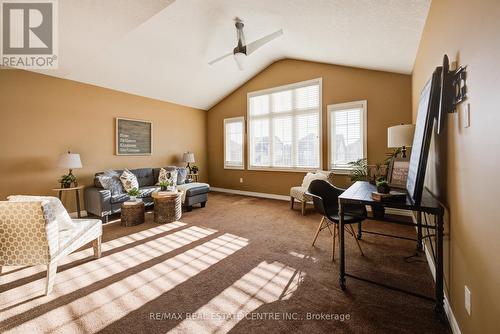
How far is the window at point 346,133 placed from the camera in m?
4.81

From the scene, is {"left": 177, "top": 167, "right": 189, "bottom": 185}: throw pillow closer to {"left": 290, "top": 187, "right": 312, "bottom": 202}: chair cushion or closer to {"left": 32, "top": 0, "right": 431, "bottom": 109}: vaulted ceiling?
{"left": 32, "top": 0, "right": 431, "bottom": 109}: vaulted ceiling

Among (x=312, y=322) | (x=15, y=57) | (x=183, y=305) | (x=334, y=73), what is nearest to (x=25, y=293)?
(x=183, y=305)

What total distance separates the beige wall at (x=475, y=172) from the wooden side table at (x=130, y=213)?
4121 millimetres

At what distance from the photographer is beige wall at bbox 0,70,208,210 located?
12.5ft

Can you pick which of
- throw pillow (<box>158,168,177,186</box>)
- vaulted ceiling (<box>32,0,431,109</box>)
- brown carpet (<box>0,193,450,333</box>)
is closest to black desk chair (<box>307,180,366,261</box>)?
brown carpet (<box>0,193,450,333</box>)

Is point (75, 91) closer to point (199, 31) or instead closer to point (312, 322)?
point (199, 31)

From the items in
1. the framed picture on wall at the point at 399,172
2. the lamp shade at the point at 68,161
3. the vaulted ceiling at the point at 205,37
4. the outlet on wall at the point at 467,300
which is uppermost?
the vaulted ceiling at the point at 205,37

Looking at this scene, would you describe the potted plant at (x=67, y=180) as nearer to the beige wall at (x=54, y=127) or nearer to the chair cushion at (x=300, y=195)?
the beige wall at (x=54, y=127)

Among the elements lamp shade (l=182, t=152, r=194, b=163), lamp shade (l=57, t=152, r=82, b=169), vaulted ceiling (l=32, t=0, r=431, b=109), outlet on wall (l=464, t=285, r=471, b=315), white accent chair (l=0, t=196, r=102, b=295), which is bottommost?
outlet on wall (l=464, t=285, r=471, b=315)

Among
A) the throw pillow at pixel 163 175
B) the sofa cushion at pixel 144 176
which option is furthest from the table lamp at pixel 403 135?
the sofa cushion at pixel 144 176

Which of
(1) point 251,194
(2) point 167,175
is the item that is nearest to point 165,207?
(2) point 167,175

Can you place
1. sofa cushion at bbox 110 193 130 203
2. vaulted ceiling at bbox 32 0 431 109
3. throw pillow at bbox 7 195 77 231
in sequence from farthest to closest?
sofa cushion at bbox 110 193 130 203, vaulted ceiling at bbox 32 0 431 109, throw pillow at bbox 7 195 77 231

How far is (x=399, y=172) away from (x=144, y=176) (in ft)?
16.3

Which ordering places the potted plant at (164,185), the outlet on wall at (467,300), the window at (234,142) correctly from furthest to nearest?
1. the window at (234,142)
2. the potted plant at (164,185)
3. the outlet on wall at (467,300)
